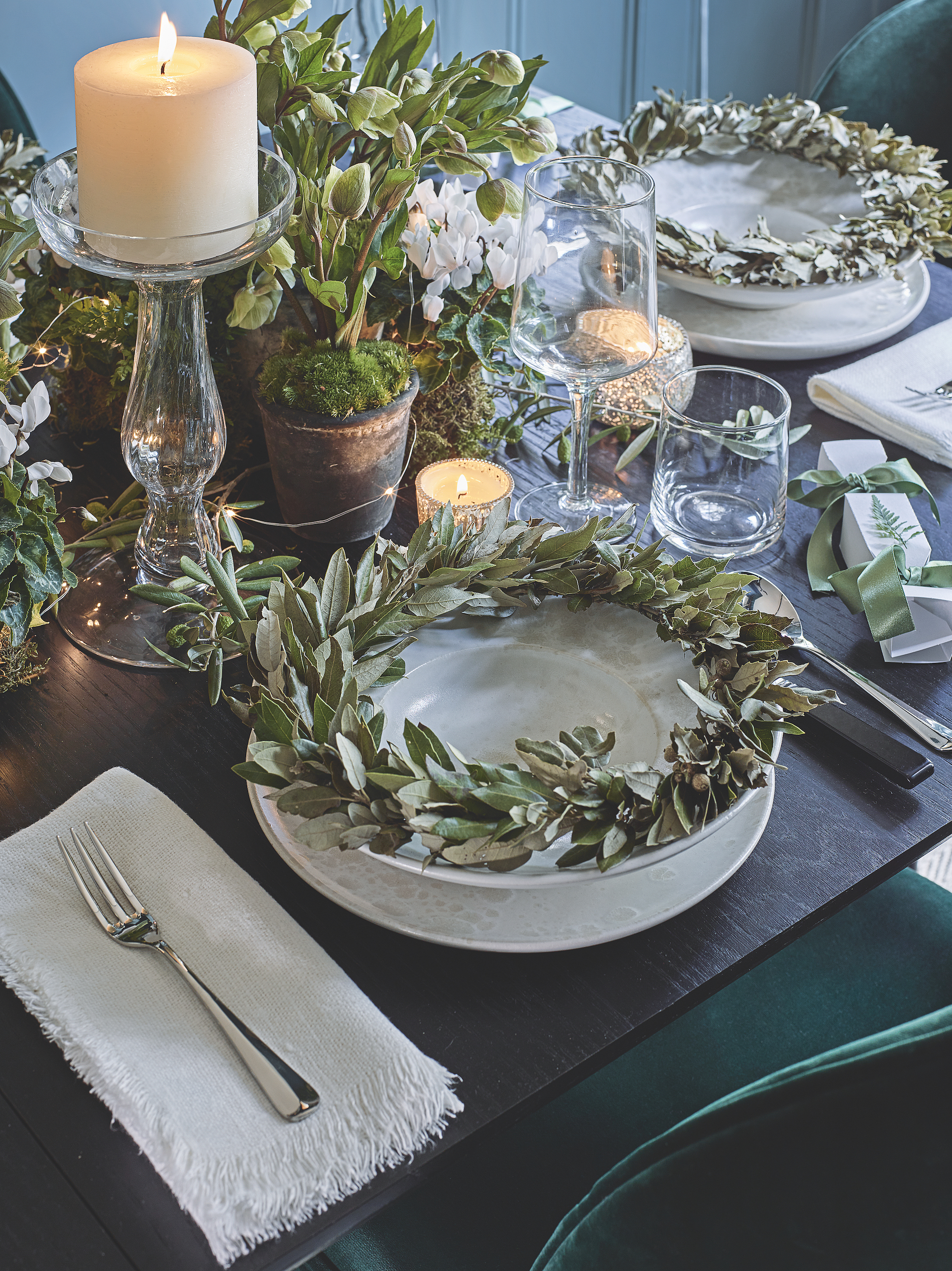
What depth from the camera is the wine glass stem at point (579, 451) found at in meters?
0.84

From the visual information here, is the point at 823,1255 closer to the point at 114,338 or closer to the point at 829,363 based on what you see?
the point at 114,338

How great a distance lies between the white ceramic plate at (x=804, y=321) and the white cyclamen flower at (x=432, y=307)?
358mm

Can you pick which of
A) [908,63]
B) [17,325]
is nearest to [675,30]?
[908,63]

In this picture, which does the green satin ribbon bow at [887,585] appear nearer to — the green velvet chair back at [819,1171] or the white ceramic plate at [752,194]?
the green velvet chair back at [819,1171]

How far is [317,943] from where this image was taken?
0.55m

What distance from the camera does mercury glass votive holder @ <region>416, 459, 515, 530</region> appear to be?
83 centimetres

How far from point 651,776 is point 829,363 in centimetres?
70

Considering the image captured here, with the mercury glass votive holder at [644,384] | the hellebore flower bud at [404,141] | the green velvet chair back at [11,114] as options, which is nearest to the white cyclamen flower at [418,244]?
the hellebore flower bud at [404,141]

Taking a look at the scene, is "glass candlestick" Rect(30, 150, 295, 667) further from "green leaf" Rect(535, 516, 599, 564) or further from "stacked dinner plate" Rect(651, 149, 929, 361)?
"stacked dinner plate" Rect(651, 149, 929, 361)

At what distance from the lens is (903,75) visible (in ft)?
5.58

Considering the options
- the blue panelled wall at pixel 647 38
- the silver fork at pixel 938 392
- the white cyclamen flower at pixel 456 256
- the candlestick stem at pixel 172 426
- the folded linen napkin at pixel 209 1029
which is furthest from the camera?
the blue panelled wall at pixel 647 38

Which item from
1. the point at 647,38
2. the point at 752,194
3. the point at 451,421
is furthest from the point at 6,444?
the point at 647,38

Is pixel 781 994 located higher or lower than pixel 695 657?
lower

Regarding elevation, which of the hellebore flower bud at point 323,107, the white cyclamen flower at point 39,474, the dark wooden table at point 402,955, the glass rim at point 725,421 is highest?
the hellebore flower bud at point 323,107
